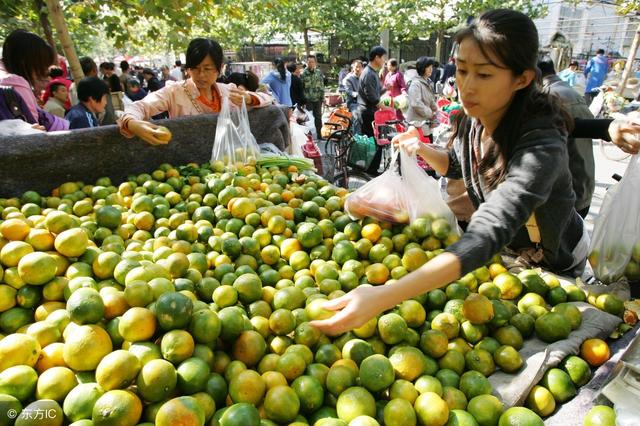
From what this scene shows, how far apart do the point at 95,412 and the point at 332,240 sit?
5.85 ft

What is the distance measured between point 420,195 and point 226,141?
2.27 metres

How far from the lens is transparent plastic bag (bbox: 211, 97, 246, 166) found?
414 centimetres

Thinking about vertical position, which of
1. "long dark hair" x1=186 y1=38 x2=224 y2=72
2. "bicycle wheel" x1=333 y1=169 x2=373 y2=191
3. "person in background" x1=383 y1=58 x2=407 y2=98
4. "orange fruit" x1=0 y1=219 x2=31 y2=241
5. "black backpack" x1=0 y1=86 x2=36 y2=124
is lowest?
"bicycle wheel" x1=333 y1=169 x2=373 y2=191

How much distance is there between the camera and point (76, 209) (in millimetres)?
3072

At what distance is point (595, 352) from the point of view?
1.80m

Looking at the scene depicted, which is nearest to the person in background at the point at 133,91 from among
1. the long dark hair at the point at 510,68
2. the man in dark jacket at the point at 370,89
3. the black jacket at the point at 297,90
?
the black jacket at the point at 297,90

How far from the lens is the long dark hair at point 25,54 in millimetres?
Result: 3633

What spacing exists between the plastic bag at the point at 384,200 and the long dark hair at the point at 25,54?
320 centimetres

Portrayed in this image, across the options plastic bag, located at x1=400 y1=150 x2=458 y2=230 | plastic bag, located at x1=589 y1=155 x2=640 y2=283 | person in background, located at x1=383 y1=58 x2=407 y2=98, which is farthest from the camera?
person in background, located at x1=383 y1=58 x2=407 y2=98

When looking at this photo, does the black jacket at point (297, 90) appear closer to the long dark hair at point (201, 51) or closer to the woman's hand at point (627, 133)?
the long dark hair at point (201, 51)

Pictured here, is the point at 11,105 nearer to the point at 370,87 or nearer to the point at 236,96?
the point at 236,96

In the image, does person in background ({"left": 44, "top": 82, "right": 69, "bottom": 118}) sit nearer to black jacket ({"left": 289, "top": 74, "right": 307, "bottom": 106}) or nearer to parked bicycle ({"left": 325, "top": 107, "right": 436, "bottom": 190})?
parked bicycle ({"left": 325, "top": 107, "right": 436, "bottom": 190})

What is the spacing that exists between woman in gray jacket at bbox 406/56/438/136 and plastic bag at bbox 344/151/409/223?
5650mm

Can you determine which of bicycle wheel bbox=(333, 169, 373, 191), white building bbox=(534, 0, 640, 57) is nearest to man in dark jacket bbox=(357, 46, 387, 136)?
bicycle wheel bbox=(333, 169, 373, 191)
